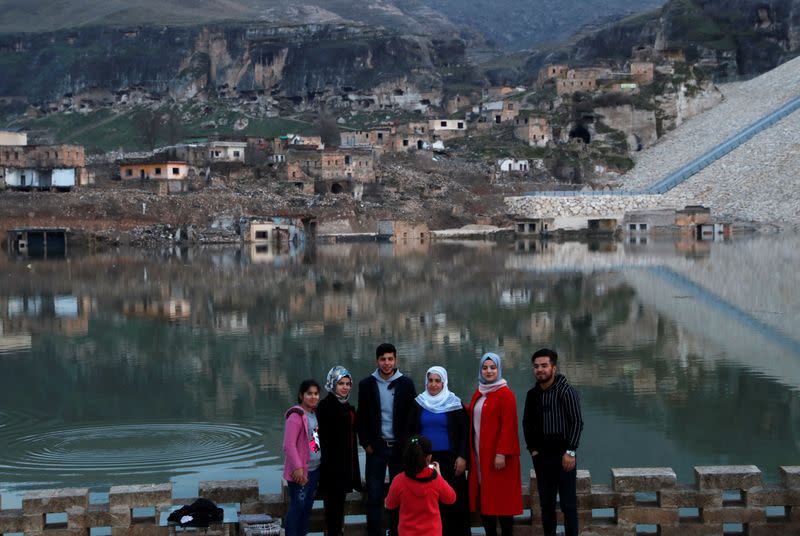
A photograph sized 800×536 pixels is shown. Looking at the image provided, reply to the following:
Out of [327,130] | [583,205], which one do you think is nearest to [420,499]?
[583,205]

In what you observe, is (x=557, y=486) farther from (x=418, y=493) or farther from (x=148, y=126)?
(x=148, y=126)

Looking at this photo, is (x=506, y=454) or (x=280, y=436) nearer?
(x=506, y=454)

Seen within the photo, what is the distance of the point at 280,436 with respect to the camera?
51.7 ft

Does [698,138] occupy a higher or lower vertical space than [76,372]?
higher

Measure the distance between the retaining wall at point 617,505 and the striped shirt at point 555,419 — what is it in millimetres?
536

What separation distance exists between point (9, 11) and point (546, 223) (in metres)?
133

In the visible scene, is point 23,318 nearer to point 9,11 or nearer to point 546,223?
point 546,223

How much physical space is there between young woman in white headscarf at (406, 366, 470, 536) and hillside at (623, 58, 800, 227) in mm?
61723

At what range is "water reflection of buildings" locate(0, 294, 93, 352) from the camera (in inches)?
1067

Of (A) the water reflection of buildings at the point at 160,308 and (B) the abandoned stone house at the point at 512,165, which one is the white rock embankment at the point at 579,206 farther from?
(A) the water reflection of buildings at the point at 160,308

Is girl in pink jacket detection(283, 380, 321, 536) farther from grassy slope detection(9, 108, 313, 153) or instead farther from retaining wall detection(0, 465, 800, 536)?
grassy slope detection(9, 108, 313, 153)

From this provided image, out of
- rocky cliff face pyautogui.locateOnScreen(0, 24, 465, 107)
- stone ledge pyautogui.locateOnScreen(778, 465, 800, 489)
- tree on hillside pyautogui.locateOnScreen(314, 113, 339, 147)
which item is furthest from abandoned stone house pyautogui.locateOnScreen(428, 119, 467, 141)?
stone ledge pyautogui.locateOnScreen(778, 465, 800, 489)

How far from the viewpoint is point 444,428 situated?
9.91m

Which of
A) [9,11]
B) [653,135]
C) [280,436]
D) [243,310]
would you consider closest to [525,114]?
[653,135]
